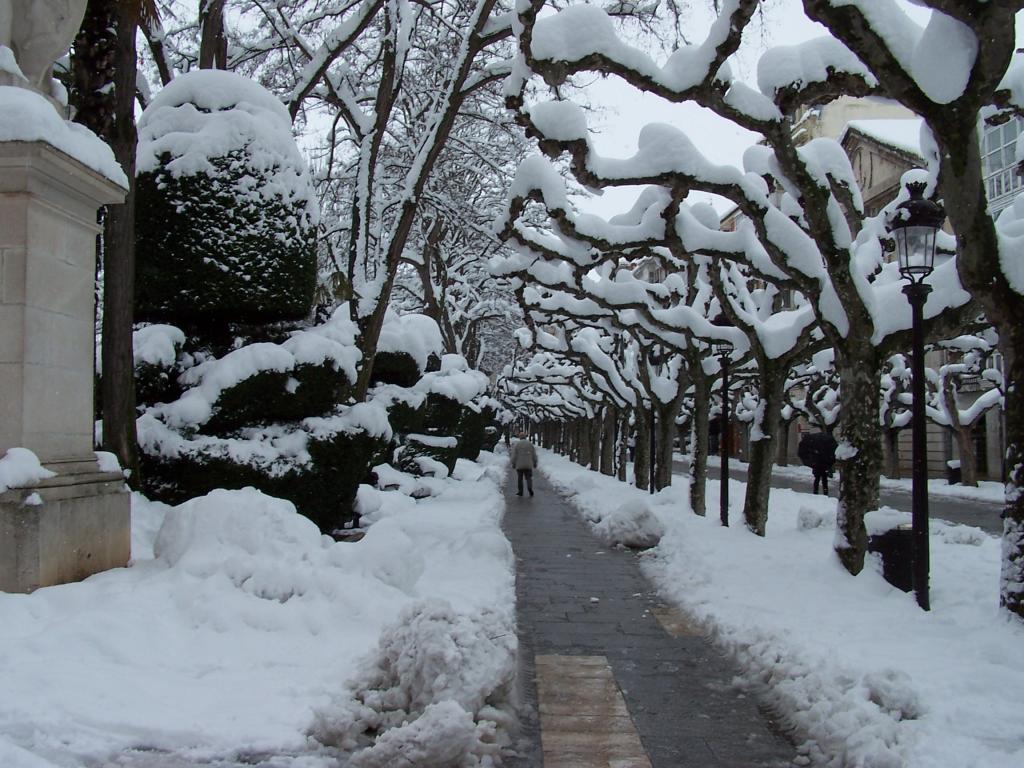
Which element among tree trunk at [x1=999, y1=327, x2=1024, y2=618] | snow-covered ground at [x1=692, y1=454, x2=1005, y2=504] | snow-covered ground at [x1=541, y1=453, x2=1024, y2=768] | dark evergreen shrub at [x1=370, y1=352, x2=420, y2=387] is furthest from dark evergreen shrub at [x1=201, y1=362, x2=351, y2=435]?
snow-covered ground at [x1=692, y1=454, x2=1005, y2=504]

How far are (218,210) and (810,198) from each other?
5948mm

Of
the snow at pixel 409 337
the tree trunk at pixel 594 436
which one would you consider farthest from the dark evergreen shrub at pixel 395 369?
the tree trunk at pixel 594 436

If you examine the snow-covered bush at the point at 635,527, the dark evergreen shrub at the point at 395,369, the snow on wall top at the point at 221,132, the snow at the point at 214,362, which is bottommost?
the snow-covered bush at the point at 635,527

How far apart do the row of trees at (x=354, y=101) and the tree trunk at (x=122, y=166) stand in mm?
10

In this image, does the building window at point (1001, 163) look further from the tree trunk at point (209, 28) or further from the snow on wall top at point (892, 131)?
the tree trunk at point (209, 28)

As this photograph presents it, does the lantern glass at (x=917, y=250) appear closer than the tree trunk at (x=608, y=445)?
Yes

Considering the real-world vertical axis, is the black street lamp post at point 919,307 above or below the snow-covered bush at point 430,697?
above

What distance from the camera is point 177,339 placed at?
9.30m

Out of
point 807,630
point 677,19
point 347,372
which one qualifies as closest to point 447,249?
point 677,19

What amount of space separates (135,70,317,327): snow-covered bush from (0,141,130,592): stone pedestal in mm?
3125

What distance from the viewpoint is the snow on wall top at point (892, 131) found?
96.8ft

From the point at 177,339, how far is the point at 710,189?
19.3ft

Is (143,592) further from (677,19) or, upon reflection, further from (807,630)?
(677,19)

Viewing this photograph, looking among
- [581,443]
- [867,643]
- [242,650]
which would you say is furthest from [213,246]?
[581,443]
